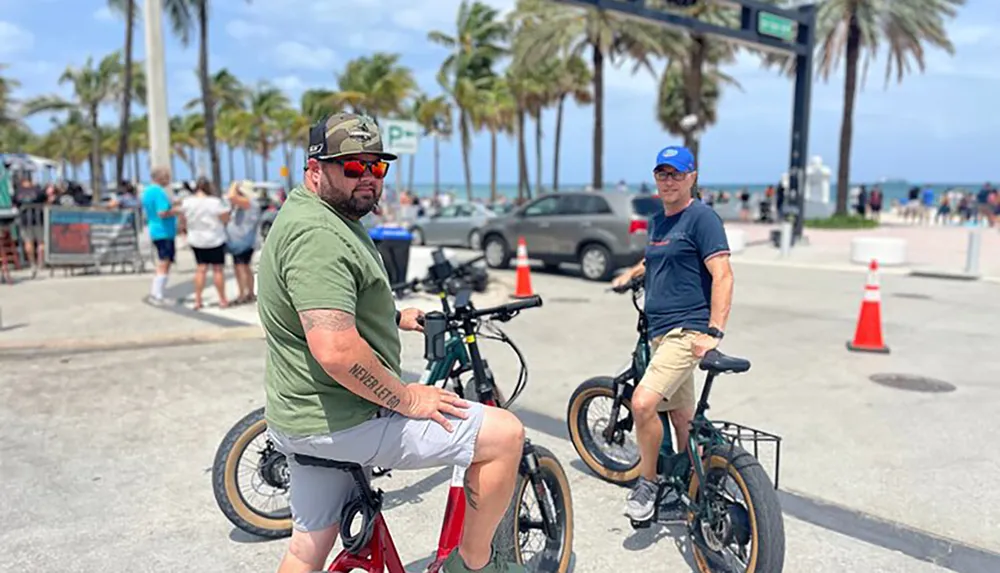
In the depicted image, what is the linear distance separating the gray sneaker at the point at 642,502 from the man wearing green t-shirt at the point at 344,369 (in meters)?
1.37

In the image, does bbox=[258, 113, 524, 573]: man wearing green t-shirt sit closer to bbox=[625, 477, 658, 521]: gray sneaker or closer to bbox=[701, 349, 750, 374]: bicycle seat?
bbox=[701, 349, 750, 374]: bicycle seat

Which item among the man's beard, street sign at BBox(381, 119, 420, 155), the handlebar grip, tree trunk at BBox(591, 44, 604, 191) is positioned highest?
tree trunk at BBox(591, 44, 604, 191)

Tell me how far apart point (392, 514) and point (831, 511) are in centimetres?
237

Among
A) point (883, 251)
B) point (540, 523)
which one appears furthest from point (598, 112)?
point (540, 523)

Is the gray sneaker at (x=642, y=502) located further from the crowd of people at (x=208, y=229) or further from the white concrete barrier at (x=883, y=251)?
the white concrete barrier at (x=883, y=251)

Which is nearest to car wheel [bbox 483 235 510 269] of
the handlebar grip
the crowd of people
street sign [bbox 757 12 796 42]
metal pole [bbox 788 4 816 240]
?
the crowd of people

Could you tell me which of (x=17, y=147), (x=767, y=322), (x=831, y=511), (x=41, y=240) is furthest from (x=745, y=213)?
(x=17, y=147)

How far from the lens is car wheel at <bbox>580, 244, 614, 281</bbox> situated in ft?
44.6

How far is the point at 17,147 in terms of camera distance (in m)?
75.5

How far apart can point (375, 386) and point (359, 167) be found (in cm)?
62

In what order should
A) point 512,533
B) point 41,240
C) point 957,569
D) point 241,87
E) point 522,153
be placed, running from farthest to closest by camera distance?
point 241,87, point 522,153, point 41,240, point 957,569, point 512,533

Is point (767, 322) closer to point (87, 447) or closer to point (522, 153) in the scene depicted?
point (87, 447)

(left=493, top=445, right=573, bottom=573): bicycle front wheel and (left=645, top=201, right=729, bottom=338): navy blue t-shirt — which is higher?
(left=645, top=201, right=729, bottom=338): navy blue t-shirt

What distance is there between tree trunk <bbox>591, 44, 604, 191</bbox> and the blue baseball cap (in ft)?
81.3
